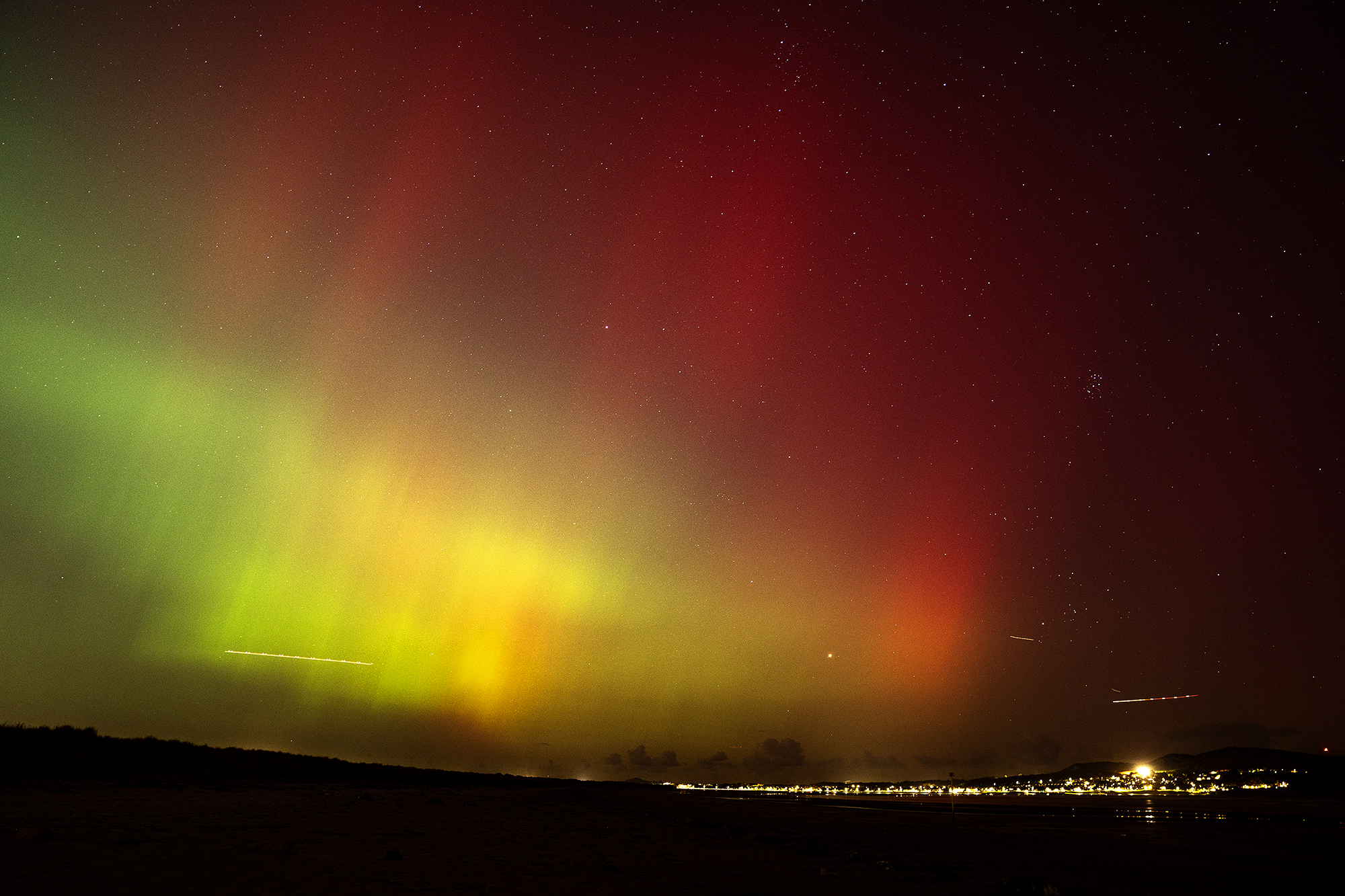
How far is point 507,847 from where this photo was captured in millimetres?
16844

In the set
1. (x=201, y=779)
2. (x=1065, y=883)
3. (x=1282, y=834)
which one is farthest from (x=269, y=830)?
(x=1282, y=834)

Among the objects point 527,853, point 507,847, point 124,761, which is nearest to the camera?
point 527,853

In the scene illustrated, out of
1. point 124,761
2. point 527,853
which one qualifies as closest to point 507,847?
point 527,853

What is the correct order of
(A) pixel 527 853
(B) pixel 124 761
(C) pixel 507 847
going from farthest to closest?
(B) pixel 124 761 < (C) pixel 507 847 < (A) pixel 527 853

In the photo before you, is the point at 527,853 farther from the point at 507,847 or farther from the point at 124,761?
the point at 124,761

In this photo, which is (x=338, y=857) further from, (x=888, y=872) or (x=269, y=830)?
(x=888, y=872)

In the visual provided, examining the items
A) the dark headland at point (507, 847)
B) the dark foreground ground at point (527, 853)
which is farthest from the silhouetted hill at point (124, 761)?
the dark foreground ground at point (527, 853)

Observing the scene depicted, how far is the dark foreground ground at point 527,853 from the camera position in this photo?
34.8 ft

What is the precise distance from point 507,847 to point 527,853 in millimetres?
1276

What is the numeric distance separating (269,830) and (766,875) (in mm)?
11883

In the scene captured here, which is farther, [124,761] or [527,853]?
[124,761]

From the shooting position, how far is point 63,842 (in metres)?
11.8

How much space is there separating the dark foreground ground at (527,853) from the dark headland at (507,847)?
80mm

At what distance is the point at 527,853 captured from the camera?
15.9m
